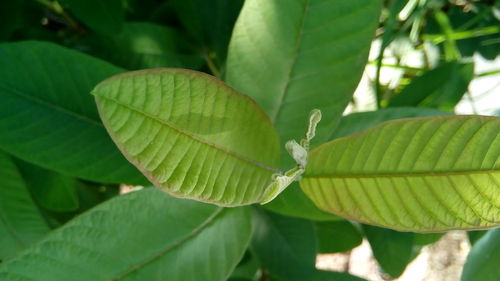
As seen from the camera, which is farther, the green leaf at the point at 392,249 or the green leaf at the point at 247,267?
the green leaf at the point at 247,267

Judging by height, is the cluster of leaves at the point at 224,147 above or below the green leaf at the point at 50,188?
above

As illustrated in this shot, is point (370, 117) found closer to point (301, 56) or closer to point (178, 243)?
point (301, 56)

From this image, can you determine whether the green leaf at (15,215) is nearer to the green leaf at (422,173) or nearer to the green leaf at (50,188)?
the green leaf at (50,188)

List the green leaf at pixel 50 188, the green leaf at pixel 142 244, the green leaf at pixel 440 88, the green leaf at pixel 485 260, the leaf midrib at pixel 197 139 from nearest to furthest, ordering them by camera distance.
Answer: the leaf midrib at pixel 197 139, the green leaf at pixel 142 244, the green leaf at pixel 485 260, the green leaf at pixel 50 188, the green leaf at pixel 440 88

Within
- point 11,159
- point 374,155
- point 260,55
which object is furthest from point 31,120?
point 374,155

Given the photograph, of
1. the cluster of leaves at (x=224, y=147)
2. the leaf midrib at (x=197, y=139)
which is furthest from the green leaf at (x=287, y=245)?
the leaf midrib at (x=197, y=139)

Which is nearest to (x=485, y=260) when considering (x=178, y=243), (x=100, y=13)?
(x=178, y=243)
